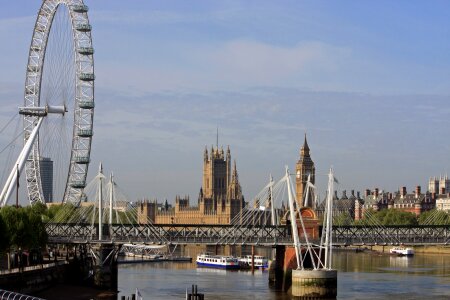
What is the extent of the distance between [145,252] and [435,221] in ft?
151

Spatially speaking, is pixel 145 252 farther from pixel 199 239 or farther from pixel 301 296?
pixel 301 296

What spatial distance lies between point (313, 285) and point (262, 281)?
21.3m

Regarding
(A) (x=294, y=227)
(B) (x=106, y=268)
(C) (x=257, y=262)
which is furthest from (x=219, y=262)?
(A) (x=294, y=227)

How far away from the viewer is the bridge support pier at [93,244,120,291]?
71750 mm

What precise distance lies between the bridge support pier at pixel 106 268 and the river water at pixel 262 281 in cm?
119

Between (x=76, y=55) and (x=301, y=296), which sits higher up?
(x=76, y=55)

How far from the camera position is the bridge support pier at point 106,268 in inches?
2825

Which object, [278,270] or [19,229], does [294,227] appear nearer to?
[278,270]

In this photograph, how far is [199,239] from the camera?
77062 millimetres

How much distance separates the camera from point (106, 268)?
72750 mm

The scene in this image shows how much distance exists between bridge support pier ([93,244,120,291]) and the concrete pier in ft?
42.7

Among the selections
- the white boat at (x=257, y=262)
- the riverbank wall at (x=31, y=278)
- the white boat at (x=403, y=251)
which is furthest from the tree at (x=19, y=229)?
the white boat at (x=403, y=251)

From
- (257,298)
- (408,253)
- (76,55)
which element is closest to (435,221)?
(408,253)

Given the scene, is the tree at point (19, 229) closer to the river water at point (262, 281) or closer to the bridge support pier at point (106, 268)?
the bridge support pier at point (106, 268)
